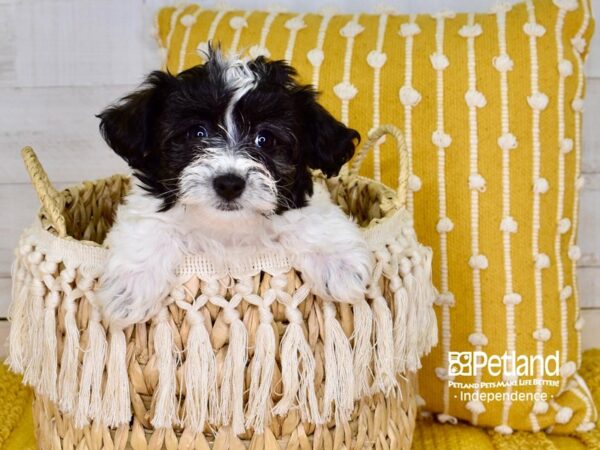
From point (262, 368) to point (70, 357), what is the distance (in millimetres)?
331

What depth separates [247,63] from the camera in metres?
1.42

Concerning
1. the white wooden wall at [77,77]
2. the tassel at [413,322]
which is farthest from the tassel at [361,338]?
the white wooden wall at [77,77]

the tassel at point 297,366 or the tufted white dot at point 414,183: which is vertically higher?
the tufted white dot at point 414,183

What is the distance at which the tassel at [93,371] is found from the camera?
1.19 metres

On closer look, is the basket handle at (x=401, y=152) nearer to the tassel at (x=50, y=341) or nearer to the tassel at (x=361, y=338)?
the tassel at (x=361, y=338)

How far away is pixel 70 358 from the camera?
4.00ft

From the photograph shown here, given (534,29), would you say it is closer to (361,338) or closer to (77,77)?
(361,338)

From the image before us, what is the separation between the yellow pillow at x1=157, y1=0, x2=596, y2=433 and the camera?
1771 millimetres

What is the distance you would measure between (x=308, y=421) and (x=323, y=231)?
337 millimetres

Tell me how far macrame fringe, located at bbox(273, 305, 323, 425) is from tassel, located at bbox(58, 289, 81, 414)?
1.14ft

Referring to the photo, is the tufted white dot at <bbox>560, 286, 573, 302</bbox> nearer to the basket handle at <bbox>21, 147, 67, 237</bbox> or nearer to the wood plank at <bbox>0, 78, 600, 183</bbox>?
the wood plank at <bbox>0, 78, 600, 183</bbox>

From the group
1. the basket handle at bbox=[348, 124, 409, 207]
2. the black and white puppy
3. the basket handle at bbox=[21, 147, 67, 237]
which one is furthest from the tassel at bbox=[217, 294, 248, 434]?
the basket handle at bbox=[348, 124, 409, 207]

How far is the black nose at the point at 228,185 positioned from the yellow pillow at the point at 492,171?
2.09 feet

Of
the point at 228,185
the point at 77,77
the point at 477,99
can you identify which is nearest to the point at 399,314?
the point at 228,185
